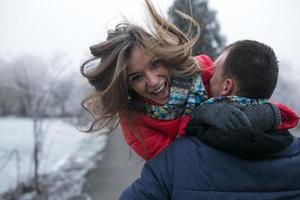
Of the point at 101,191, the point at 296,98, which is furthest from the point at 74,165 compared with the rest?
the point at 296,98

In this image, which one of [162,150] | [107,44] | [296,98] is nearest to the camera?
[162,150]

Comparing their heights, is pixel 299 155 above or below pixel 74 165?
above

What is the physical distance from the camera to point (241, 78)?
1429mm

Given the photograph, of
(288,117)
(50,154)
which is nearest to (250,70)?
(288,117)

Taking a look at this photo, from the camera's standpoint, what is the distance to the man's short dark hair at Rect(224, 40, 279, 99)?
1.42m

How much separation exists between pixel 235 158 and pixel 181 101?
0.37 metres

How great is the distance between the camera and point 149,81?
67.5 inches

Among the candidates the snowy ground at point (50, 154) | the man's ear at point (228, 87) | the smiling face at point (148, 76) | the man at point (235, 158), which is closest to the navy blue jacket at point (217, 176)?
the man at point (235, 158)

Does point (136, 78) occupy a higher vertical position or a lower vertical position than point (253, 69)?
lower

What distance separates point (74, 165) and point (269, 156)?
10.2m

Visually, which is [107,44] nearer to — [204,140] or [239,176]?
[204,140]

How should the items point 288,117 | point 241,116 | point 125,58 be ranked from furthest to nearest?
point 125,58, point 288,117, point 241,116

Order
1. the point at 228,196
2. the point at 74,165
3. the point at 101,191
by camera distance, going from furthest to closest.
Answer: the point at 74,165
the point at 101,191
the point at 228,196

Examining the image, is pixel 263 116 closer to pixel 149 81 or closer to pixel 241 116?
pixel 241 116
